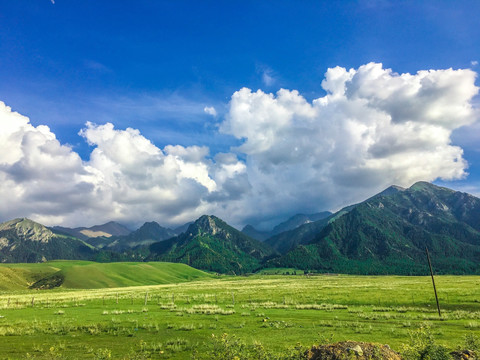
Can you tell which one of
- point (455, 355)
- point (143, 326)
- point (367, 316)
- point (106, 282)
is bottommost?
point (106, 282)

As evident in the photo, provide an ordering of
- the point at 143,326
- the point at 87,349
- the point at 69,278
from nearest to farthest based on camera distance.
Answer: the point at 87,349
the point at 143,326
the point at 69,278

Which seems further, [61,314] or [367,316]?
[61,314]

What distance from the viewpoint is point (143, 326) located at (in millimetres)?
32188

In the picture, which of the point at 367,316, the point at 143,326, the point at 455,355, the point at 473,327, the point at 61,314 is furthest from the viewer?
the point at 61,314

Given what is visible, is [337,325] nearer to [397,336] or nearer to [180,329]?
[397,336]

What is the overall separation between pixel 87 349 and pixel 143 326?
9.94m

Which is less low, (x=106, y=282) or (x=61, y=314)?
(x=61, y=314)

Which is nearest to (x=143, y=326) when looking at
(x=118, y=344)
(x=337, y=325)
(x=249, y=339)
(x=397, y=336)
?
(x=118, y=344)

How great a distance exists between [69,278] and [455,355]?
225174 millimetres

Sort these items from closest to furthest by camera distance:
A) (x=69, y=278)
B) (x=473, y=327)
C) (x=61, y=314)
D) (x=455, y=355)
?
(x=455, y=355), (x=473, y=327), (x=61, y=314), (x=69, y=278)

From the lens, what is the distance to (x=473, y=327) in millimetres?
29938

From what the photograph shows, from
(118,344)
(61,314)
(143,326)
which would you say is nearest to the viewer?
(118,344)

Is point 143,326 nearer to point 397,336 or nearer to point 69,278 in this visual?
point 397,336

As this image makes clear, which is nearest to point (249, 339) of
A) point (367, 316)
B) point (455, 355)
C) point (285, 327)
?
point (285, 327)
